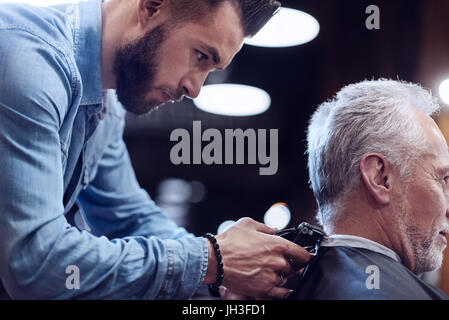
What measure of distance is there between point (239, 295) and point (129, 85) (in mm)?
776

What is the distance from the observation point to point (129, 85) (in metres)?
1.61

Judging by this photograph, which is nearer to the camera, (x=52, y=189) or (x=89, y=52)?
(x=52, y=189)

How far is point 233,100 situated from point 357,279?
2.37 meters

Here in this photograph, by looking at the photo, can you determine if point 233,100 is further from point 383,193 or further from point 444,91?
point 383,193

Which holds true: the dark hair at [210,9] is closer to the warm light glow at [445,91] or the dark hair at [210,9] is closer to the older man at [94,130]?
the older man at [94,130]

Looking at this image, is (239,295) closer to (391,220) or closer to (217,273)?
(217,273)

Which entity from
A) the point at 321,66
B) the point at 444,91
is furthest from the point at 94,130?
the point at 321,66

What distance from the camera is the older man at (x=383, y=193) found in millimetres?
1428

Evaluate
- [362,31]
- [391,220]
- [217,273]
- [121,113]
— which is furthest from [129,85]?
[362,31]
